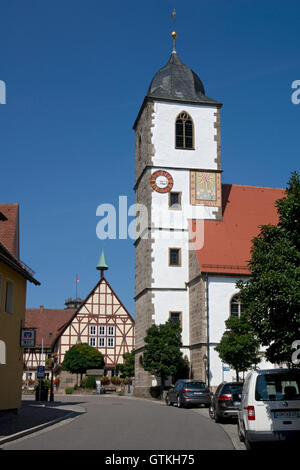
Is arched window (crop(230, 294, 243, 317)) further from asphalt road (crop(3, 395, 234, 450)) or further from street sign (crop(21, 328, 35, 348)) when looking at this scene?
asphalt road (crop(3, 395, 234, 450))

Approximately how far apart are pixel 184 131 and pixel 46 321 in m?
41.7

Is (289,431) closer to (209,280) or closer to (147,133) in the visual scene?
(209,280)

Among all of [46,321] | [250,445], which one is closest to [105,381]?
[46,321]

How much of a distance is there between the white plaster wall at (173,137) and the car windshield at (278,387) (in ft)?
109

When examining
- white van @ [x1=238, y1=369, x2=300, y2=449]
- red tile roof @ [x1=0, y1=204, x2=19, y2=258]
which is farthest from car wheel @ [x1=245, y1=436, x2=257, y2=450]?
red tile roof @ [x1=0, y1=204, x2=19, y2=258]

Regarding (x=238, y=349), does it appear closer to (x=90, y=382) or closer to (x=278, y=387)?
(x=278, y=387)

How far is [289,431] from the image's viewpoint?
11125 mm

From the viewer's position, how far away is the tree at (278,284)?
12.7 meters

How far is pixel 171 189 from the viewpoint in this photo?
4338 cm

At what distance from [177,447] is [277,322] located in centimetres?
338

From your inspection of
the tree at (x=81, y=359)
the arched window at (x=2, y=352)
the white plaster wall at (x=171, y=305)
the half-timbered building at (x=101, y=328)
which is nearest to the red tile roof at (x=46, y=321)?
the half-timbered building at (x=101, y=328)

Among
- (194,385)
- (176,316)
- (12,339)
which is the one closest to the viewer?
(12,339)
